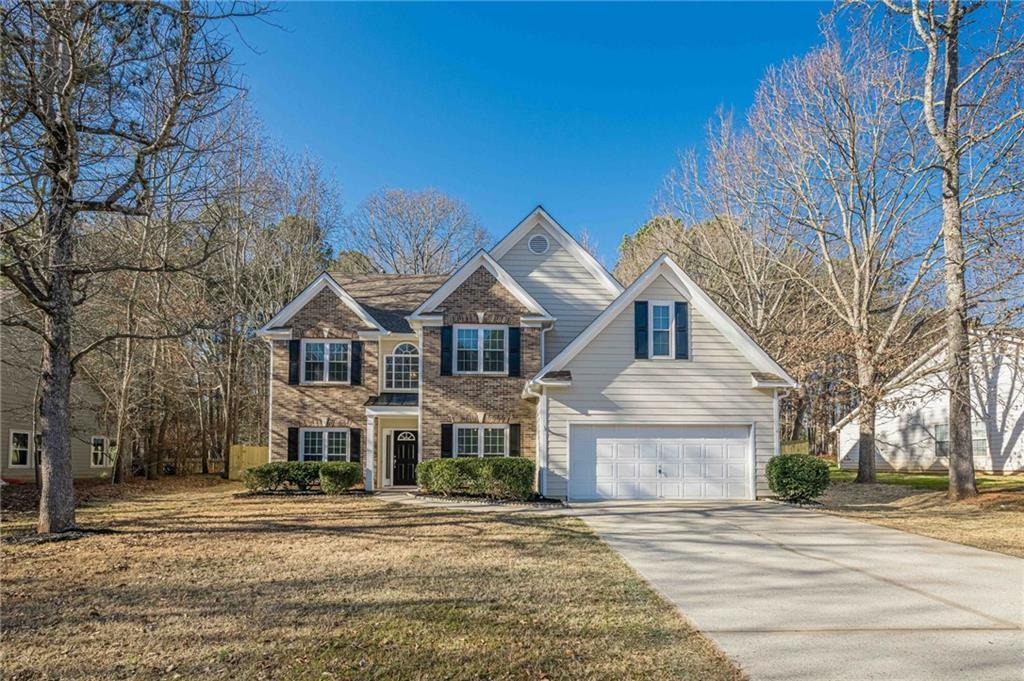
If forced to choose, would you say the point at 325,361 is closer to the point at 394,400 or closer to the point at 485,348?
the point at 394,400

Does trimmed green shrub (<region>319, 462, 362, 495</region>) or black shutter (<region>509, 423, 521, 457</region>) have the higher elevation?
black shutter (<region>509, 423, 521, 457</region>)

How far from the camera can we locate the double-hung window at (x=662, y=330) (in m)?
16.5

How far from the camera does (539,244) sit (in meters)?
20.4

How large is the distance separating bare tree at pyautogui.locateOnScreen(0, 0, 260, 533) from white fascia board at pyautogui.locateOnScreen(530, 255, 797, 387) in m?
9.45

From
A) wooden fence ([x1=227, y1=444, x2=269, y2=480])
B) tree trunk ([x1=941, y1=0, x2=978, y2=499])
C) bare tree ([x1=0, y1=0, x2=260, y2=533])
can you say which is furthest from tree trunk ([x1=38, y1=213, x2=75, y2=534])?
tree trunk ([x1=941, y1=0, x2=978, y2=499])

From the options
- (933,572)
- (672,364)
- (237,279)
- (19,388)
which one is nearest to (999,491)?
(672,364)

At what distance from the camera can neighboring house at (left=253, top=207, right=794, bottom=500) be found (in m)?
16.2

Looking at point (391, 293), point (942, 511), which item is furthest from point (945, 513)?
point (391, 293)

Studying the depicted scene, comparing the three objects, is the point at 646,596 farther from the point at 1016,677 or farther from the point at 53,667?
the point at 53,667

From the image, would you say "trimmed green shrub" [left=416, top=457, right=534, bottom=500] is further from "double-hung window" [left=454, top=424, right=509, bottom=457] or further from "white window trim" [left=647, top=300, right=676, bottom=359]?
"white window trim" [left=647, top=300, right=676, bottom=359]

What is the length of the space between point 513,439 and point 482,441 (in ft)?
2.87

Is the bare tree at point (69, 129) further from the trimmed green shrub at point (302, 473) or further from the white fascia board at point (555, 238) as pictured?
the white fascia board at point (555, 238)

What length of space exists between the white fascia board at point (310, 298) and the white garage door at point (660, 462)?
25.6 feet

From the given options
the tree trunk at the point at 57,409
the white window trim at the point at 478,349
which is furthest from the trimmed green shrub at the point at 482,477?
the tree trunk at the point at 57,409
